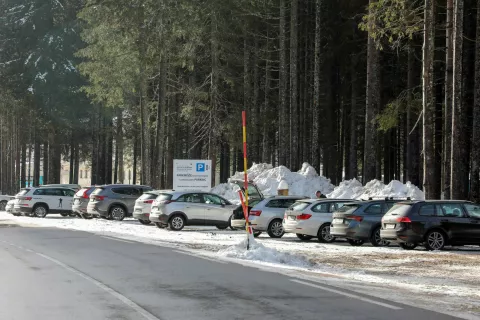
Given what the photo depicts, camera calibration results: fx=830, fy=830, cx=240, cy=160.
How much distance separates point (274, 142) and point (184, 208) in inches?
1364

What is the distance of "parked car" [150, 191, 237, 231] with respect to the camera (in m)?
33.2

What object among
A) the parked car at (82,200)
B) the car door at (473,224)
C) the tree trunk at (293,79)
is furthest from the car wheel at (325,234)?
the tree trunk at (293,79)

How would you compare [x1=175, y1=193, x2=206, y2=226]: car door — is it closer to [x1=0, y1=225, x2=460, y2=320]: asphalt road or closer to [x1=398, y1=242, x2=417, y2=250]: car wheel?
[x1=398, y1=242, x2=417, y2=250]: car wheel

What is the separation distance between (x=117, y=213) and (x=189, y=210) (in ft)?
26.3

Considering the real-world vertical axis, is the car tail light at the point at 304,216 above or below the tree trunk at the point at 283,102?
below

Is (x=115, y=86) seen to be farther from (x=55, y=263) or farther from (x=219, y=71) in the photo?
(x=55, y=263)

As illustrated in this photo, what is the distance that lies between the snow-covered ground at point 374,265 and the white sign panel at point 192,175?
26.6 ft

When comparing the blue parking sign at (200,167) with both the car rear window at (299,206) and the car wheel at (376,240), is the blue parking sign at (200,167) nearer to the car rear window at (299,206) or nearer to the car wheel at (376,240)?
the car rear window at (299,206)

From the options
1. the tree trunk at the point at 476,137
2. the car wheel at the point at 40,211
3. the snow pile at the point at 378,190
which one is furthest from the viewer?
the car wheel at the point at 40,211

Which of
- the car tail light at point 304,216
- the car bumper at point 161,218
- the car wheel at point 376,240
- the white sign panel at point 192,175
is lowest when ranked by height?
the car wheel at point 376,240

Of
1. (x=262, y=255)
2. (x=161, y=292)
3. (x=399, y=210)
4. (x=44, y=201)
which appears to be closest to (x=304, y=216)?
(x=399, y=210)

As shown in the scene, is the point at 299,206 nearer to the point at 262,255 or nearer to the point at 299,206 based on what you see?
the point at 299,206

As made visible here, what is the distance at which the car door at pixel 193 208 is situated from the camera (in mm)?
33312

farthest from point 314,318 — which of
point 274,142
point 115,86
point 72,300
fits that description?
point 274,142
